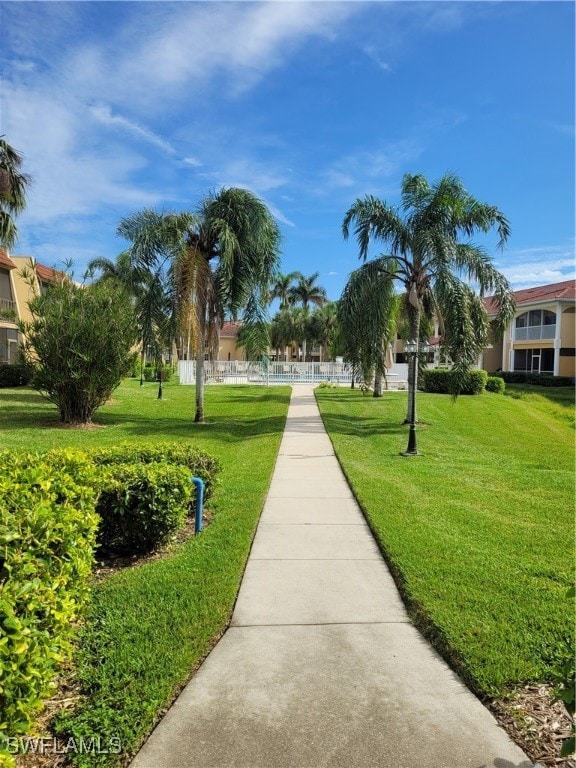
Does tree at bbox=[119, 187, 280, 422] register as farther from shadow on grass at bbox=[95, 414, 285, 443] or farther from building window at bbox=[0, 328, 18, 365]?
building window at bbox=[0, 328, 18, 365]

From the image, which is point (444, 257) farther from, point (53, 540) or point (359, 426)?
point (53, 540)

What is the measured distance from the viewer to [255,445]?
1158cm

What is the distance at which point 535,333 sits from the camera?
36.4 meters

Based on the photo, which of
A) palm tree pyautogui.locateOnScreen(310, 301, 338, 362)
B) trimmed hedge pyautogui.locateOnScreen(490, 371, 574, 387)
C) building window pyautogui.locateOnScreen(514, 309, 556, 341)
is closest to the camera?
trimmed hedge pyautogui.locateOnScreen(490, 371, 574, 387)

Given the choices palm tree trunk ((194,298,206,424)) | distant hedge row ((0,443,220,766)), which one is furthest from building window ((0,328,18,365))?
distant hedge row ((0,443,220,766))

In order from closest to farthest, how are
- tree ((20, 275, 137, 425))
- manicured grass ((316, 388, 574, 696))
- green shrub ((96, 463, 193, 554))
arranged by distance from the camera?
manicured grass ((316, 388, 574, 696)) < green shrub ((96, 463, 193, 554)) < tree ((20, 275, 137, 425))

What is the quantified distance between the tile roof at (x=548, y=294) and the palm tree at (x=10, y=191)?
2546cm

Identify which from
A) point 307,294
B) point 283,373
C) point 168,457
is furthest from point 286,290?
point 168,457

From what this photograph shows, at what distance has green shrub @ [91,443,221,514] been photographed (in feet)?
20.3

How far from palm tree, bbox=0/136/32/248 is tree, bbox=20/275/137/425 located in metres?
5.41

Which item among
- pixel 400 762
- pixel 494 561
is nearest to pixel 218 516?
pixel 494 561

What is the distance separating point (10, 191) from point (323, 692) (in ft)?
58.8

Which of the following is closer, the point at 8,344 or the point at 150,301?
the point at 150,301

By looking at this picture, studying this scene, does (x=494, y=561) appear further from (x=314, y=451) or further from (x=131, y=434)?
(x=131, y=434)
